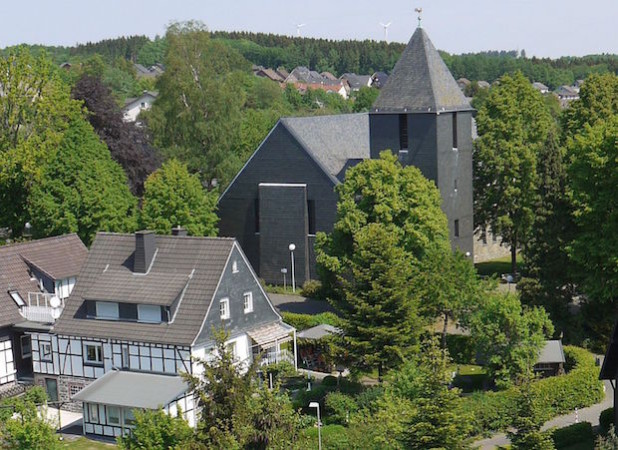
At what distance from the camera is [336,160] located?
62.4 m

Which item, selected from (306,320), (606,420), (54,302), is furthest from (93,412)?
(606,420)

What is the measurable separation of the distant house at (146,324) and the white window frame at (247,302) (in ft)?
0.14

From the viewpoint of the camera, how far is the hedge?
38.3 metres

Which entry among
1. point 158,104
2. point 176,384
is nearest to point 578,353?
point 176,384

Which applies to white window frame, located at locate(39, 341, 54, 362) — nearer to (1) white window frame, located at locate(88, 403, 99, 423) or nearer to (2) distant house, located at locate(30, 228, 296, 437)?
(2) distant house, located at locate(30, 228, 296, 437)

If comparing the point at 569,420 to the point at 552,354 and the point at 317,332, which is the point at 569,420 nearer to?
the point at 552,354

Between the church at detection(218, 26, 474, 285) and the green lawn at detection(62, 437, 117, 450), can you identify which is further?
the church at detection(218, 26, 474, 285)

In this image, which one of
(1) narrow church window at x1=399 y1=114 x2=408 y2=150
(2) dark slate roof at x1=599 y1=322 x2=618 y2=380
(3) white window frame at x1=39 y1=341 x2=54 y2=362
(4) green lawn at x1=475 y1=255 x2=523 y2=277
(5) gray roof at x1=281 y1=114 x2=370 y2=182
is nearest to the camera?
(2) dark slate roof at x1=599 y1=322 x2=618 y2=380

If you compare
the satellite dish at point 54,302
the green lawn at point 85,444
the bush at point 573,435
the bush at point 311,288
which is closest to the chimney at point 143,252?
the satellite dish at point 54,302

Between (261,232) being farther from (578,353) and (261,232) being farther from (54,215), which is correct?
(578,353)

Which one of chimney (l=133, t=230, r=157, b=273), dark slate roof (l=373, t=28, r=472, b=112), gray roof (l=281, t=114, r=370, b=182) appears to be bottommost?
chimney (l=133, t=230, r=157, b=273)

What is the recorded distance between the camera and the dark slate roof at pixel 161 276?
42688 mm

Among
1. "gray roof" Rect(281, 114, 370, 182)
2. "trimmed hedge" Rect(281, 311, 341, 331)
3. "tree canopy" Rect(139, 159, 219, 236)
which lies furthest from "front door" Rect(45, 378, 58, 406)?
"gray roof" Rect(281, 114, 370, 182)

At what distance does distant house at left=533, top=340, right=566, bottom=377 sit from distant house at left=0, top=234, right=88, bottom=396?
20.0 meters
